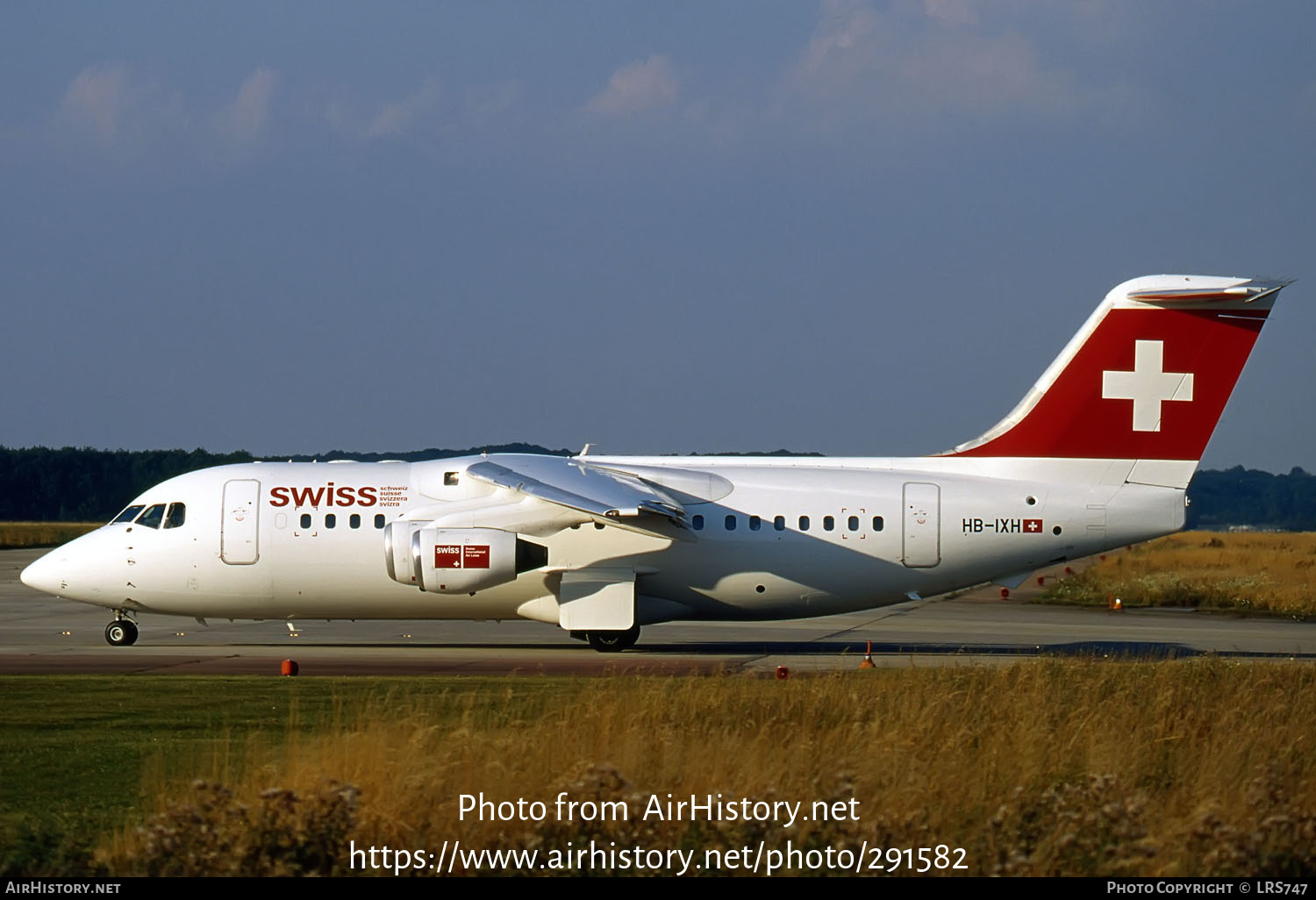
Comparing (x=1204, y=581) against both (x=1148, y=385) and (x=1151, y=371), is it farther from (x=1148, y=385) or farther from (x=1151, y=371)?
(x=1151, y=371)

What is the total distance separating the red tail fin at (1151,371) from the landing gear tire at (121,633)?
16.3 meters

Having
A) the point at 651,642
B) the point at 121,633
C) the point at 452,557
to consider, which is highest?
the point at 452,557

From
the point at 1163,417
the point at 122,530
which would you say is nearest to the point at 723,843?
the point at 1163,417

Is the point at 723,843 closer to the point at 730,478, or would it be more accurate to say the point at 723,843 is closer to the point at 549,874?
the point at 549,874

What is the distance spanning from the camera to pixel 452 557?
23.6 m

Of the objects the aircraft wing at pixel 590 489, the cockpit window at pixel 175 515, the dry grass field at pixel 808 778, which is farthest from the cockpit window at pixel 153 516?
the dry grass field at pixel 808 778

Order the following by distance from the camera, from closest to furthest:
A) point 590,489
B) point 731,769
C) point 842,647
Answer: point 731,769
point 590,489
point 842,647

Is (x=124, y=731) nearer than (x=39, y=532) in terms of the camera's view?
Yes

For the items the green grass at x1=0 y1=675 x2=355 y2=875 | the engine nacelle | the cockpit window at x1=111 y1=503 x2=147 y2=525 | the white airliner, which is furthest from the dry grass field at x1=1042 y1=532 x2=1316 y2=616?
the green grass at x1=0 y1=675 x2=355 y2=875

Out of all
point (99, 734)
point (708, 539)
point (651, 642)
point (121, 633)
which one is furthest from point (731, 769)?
point (121, 633)

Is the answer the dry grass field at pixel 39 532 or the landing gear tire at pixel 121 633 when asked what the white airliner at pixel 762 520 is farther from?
the dry grass field at pixel 39 532

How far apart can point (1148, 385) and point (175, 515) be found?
1706 cm

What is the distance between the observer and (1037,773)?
1071 centimetres

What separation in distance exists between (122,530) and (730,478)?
10908 millimetres
